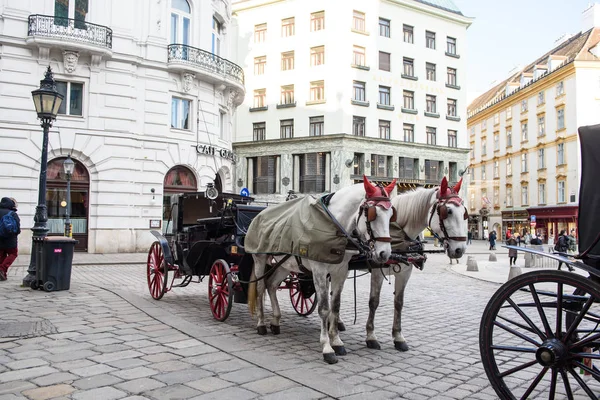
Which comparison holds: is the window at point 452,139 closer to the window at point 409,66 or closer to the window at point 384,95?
the window at point 409,66

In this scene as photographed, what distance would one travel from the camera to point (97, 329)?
6.48 m

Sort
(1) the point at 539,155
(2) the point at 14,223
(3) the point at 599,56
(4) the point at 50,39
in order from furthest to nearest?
1. (1) the point at 539,155
2. (3) the point at 599,56
3. (4) the point at 50,39
4. (2) the point at 14,223

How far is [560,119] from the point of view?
46750 millimetres

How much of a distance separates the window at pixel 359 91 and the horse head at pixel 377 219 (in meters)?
34.1

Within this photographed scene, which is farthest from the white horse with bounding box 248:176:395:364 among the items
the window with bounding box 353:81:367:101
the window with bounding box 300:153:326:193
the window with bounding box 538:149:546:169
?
the window with bounding box 538:149:546:169

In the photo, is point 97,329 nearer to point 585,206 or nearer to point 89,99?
point 585,206

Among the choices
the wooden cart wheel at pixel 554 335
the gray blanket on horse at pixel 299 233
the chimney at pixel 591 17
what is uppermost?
the chimney at pixel 591 17

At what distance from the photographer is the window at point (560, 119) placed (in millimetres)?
46188

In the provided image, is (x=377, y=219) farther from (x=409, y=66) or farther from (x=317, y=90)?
(x=409, y=66)

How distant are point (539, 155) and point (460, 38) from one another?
15.8 meters

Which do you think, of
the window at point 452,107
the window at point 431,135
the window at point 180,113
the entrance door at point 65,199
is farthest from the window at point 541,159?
the entrance door at point 65,199

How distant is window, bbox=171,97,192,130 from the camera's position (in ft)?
78.4

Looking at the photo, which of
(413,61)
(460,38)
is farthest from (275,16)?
(460,38)

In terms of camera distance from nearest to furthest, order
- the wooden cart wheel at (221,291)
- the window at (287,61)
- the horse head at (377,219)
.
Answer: the horse head at (377,219) < the wooden cart wheel at (221,291) < the window at (287,61)
